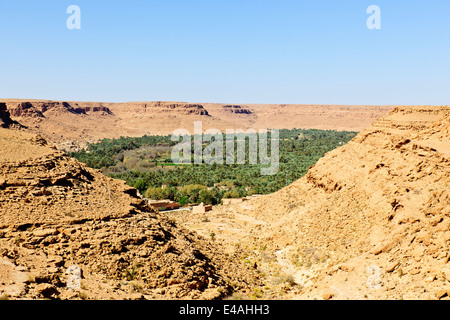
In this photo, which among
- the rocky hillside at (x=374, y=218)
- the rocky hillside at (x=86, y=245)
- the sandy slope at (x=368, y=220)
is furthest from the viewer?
the sandy slope at (x=368, y=220)

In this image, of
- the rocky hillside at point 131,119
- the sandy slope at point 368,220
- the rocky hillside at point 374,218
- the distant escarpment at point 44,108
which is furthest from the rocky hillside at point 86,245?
the distant escarpment at point 44,108

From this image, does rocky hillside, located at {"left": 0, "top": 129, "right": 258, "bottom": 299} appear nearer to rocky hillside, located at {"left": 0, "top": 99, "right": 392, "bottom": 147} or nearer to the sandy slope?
the sandy slope

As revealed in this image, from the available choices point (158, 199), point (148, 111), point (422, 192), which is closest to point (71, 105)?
point (148, 111)

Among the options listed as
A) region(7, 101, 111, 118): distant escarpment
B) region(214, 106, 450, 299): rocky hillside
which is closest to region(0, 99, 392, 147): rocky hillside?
region(7, 101, 111, 118): distant escarpment

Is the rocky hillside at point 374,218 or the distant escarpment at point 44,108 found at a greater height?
the distant escarpment at point 44,108

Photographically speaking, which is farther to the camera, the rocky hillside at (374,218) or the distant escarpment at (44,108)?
the distant escarpment at (44,108)

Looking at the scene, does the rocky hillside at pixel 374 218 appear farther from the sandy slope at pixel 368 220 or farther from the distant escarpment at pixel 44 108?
the distant escarpment at pixel 44 108

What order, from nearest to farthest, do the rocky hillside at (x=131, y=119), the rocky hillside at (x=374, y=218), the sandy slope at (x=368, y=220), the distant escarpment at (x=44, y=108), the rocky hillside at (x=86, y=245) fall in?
the rocky hillside at (x=86, y=245) < the rocky hillside at (x=374, y=218) < the sandy slope at (x=368, y=220) < the distant escarpment at (x=44, y=108) < the rocky hillside at (x=131, y=119)
